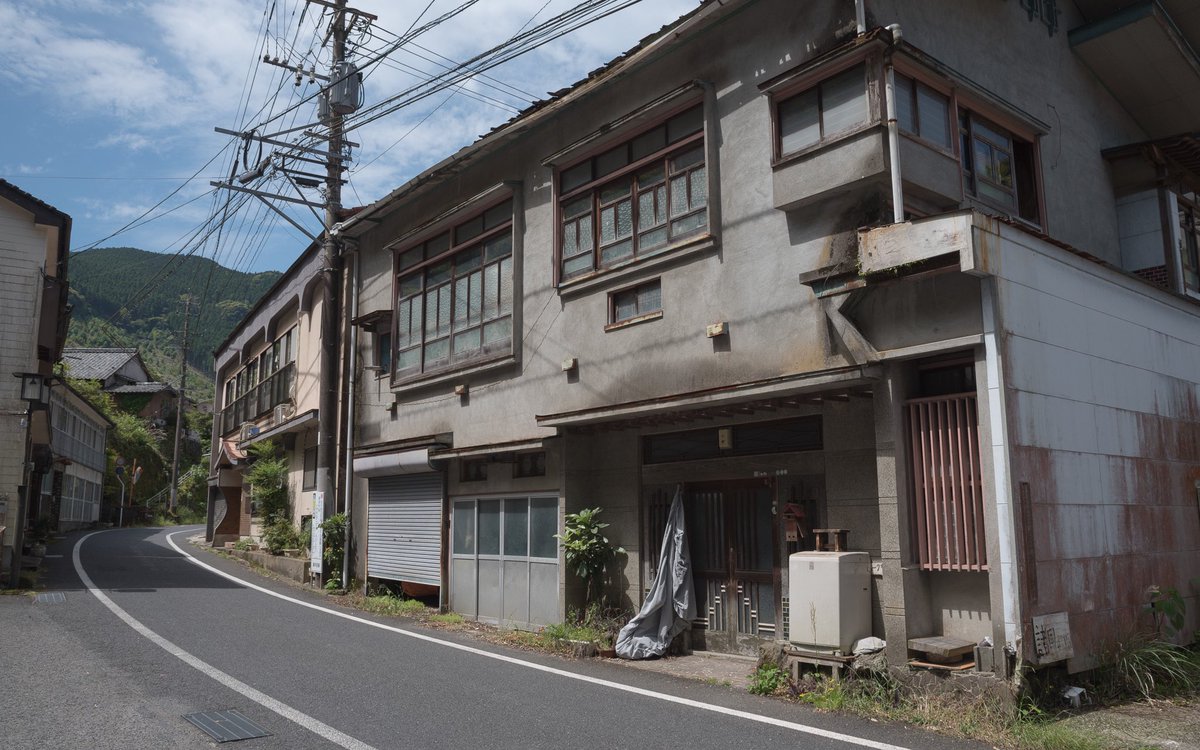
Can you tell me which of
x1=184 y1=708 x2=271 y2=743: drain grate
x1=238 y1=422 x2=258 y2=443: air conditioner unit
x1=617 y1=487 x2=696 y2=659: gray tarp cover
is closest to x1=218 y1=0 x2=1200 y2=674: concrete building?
x1=617 y1=487 x2=696 y2=659: gray tarp cover

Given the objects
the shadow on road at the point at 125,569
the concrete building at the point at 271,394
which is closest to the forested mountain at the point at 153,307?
the concrete building at the point at 271,394

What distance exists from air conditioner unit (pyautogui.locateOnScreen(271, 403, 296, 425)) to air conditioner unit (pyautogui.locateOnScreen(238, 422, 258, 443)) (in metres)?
2.56

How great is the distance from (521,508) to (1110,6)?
1311 cm

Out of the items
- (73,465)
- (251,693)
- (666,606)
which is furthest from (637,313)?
(73,465)

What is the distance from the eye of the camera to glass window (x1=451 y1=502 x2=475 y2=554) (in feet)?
53.8

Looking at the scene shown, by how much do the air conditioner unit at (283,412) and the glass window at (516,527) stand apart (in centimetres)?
1262

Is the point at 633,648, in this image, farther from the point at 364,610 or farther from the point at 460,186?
the point at 460,186

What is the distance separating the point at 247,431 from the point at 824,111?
26.3 m

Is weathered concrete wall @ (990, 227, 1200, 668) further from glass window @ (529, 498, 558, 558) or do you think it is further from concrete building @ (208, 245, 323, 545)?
concrete building @ (208, 245, 323, 545)

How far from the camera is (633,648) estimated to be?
11820mm

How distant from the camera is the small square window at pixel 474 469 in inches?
643

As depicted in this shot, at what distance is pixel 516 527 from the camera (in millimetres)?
15320

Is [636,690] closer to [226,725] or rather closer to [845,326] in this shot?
[226,725]

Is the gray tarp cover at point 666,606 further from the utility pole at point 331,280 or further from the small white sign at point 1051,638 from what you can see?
the utility pole at point 331,280
